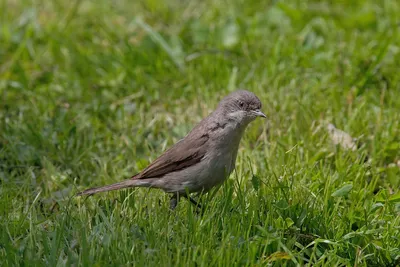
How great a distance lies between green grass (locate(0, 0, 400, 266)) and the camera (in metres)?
4.46

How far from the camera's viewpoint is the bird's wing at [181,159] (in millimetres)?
5387

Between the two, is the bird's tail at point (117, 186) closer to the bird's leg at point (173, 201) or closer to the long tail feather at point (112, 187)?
the long tail feather at point (112, 187)

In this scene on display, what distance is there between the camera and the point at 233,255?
166 inches

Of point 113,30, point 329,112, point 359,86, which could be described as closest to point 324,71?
point 359,86

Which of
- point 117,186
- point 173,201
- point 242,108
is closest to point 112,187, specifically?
point 117,186

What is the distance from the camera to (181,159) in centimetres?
541

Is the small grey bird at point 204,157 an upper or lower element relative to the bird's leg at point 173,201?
upper

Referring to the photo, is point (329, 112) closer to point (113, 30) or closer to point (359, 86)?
point (359, 86)

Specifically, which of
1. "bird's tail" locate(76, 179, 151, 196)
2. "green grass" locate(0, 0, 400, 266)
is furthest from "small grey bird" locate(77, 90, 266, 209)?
"green grass" locate(0, 0, 400, 266)

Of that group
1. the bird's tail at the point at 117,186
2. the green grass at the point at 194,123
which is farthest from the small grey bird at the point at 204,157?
the green grass at the point at 194,123

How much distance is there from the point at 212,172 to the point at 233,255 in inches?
44.2

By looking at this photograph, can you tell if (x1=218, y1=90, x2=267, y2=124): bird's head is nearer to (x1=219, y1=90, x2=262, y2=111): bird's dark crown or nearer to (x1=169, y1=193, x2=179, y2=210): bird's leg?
(x1=219, y1=90, x2=262, y2=111): bird's dark crown

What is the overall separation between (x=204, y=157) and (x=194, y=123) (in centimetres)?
158

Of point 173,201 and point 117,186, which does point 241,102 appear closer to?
point 173,201
